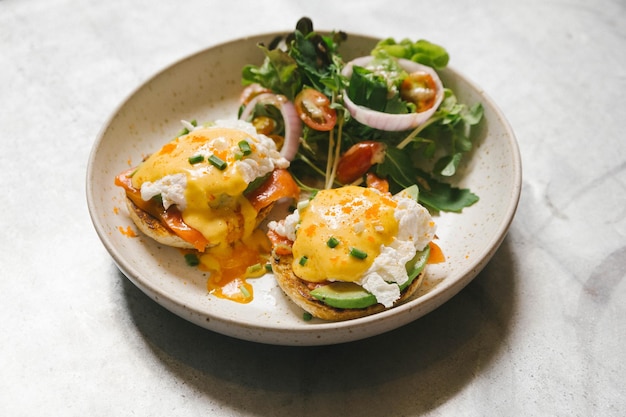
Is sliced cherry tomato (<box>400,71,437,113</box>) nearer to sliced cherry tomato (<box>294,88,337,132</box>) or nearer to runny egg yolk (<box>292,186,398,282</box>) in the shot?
sliced cherry tomato (<box>294,88,337,132</box>)

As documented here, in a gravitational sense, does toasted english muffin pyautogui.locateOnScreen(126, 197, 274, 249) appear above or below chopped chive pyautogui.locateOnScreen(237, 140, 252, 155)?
below

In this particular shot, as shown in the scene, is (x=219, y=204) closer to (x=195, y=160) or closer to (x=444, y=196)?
(x=195, y=160)

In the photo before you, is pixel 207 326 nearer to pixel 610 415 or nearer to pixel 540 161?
pixel 610 415

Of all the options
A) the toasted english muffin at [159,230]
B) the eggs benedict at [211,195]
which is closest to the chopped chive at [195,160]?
the eggs benedict at [211,195]

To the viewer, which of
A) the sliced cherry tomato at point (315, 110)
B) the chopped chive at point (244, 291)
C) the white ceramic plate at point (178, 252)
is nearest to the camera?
the white ceramic plate at point (178, 252)

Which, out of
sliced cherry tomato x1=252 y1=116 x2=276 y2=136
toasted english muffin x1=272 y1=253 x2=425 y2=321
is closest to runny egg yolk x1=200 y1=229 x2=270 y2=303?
toasted english muffin x1=272 y1=253 x2=425 y2=321

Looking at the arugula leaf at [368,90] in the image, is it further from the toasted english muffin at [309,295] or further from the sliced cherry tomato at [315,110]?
the toasted english muffin at [309,295]
